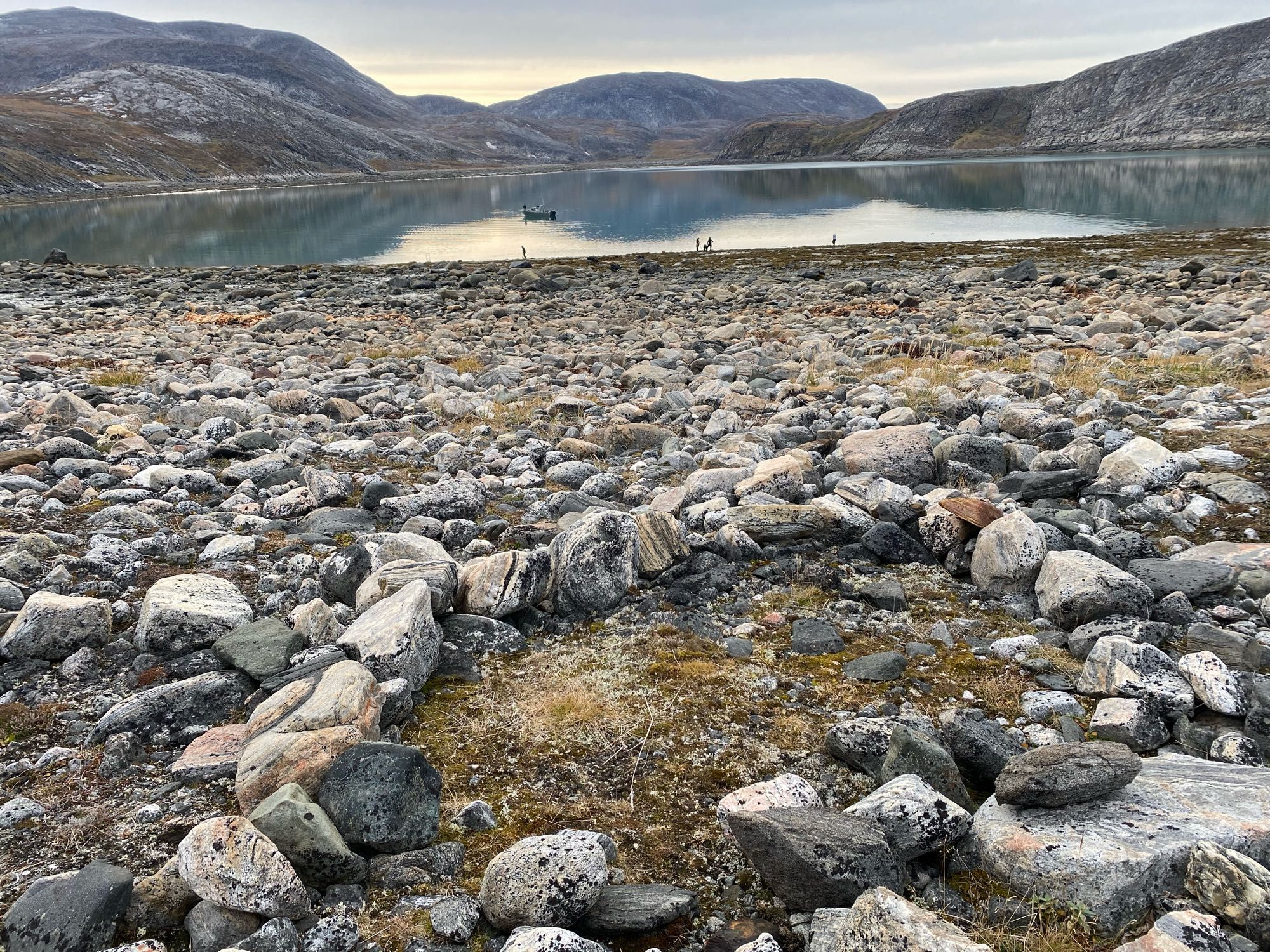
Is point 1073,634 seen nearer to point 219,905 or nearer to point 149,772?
point 219,905

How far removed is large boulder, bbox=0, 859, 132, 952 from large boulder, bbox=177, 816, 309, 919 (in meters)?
0.25

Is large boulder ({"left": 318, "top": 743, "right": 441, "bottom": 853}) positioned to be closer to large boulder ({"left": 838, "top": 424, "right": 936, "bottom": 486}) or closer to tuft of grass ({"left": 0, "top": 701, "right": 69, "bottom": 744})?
tuft of grass ({"left": 0, "top": 701, "right": 69, "bottom": 744})

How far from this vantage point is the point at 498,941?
3.10 metres

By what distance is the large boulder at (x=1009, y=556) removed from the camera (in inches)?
225

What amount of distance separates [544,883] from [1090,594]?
4.03 meters

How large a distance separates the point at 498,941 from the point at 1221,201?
8609cm

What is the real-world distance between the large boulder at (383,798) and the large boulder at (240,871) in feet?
1.23

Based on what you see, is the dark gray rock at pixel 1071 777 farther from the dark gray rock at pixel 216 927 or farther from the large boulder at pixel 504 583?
the large boulder at pixel 504 583

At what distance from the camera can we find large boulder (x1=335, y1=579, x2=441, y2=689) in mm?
4746

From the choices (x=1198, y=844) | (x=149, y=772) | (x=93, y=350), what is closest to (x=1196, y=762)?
(x=1198, y=844)

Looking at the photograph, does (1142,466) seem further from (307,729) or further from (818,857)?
(307,729)

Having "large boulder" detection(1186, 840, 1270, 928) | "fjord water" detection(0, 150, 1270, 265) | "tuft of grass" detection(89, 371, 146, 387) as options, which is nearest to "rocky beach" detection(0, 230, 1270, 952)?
"large boulder" detection(1186, 840, 1270, 928)

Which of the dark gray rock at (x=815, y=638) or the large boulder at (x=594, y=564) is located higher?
the large boulder at (x=594, y=564)

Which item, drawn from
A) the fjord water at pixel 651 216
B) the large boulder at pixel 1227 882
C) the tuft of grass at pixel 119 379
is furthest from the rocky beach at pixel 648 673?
the fjord water at pixel 651 216
